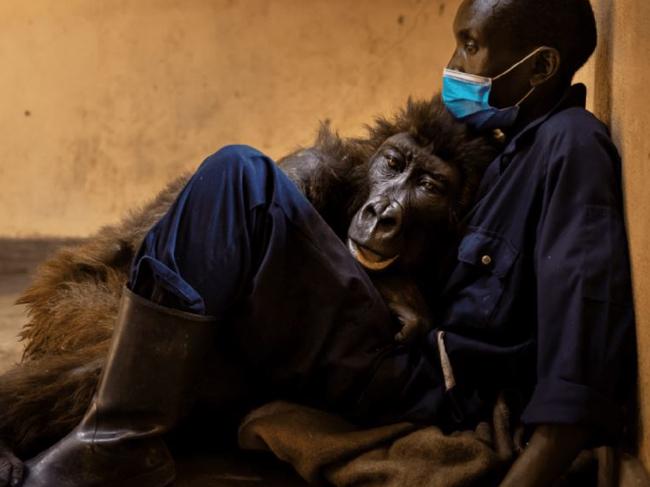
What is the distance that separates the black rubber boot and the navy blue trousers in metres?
0.07

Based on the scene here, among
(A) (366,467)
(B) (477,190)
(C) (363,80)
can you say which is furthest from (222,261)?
(C) (363,80)

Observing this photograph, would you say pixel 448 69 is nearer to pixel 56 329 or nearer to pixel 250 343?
pixel 250 343

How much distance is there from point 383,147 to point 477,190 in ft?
0.84

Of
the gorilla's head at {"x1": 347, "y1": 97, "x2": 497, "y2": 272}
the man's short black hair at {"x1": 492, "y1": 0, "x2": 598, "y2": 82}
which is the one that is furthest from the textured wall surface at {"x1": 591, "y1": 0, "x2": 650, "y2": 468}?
the gorilla's head at {"x1": 347, "y1": 97, "x2": 497, "y2": 272}

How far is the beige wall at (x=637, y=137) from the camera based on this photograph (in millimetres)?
1729

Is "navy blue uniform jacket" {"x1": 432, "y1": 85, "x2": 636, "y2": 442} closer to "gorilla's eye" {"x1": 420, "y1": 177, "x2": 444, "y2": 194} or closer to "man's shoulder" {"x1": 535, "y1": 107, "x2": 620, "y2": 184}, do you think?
"man's shoulder" {"x1": 535, "y1": 107, "x2": 620, "y2": 184}

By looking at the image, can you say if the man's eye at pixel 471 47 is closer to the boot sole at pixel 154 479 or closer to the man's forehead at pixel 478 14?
the man's forehead at pixel 478 14

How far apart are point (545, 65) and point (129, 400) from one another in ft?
3.86

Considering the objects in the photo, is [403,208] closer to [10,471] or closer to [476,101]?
[476,101]

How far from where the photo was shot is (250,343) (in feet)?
6.73

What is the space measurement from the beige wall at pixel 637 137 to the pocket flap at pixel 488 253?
27 centimetres

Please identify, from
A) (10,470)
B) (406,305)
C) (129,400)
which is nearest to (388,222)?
(406,305)

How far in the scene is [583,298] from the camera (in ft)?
5.92

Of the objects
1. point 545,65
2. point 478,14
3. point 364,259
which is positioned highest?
point 478,14
